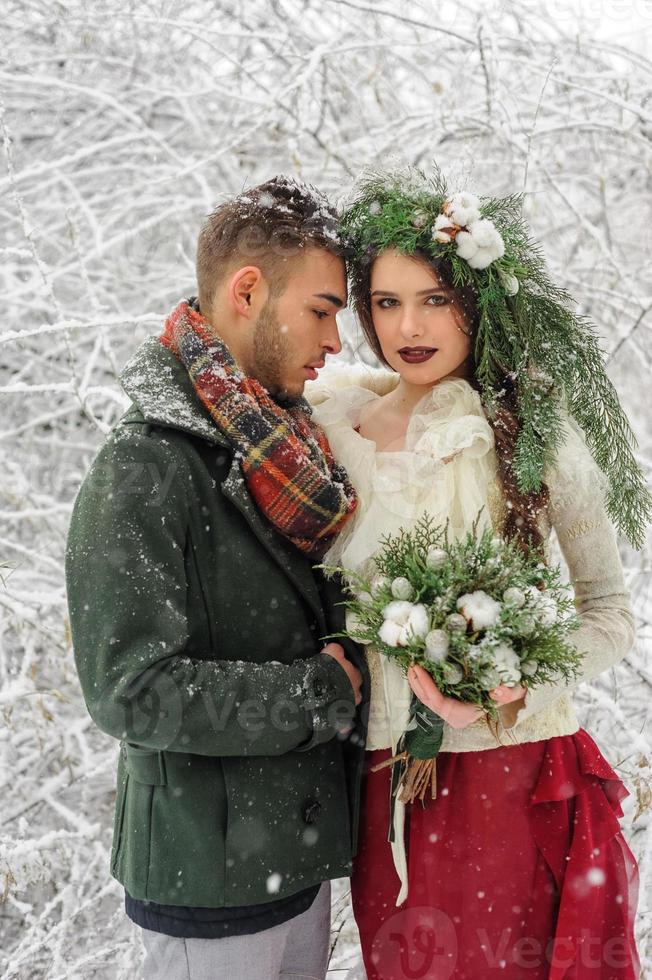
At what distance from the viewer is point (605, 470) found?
197cm

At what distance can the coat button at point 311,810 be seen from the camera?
1.82 metres

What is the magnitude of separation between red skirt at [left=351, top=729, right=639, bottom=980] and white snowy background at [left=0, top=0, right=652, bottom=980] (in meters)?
0.96

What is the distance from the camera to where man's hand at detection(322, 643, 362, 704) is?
6.08 ft

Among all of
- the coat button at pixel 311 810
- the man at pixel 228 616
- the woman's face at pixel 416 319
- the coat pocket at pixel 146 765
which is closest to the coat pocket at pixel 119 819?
the man at pixel 228 616

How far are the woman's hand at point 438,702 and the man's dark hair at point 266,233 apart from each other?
963 mm

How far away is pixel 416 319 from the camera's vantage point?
76.0 inches

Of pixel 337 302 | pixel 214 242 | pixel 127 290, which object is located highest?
pixel 127 290

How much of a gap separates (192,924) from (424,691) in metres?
0.74

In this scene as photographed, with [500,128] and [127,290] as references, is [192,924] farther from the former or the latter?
[127,290]

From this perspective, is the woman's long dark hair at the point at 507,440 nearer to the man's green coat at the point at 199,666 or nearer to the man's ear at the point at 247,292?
the man's ear at the point at 247,292

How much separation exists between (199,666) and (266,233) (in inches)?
40.9

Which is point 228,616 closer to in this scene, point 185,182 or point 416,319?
point 416,319

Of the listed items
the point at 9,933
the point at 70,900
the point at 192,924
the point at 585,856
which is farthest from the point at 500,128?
the point at 9,933

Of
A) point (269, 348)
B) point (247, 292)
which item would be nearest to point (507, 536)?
point (269, 348)
